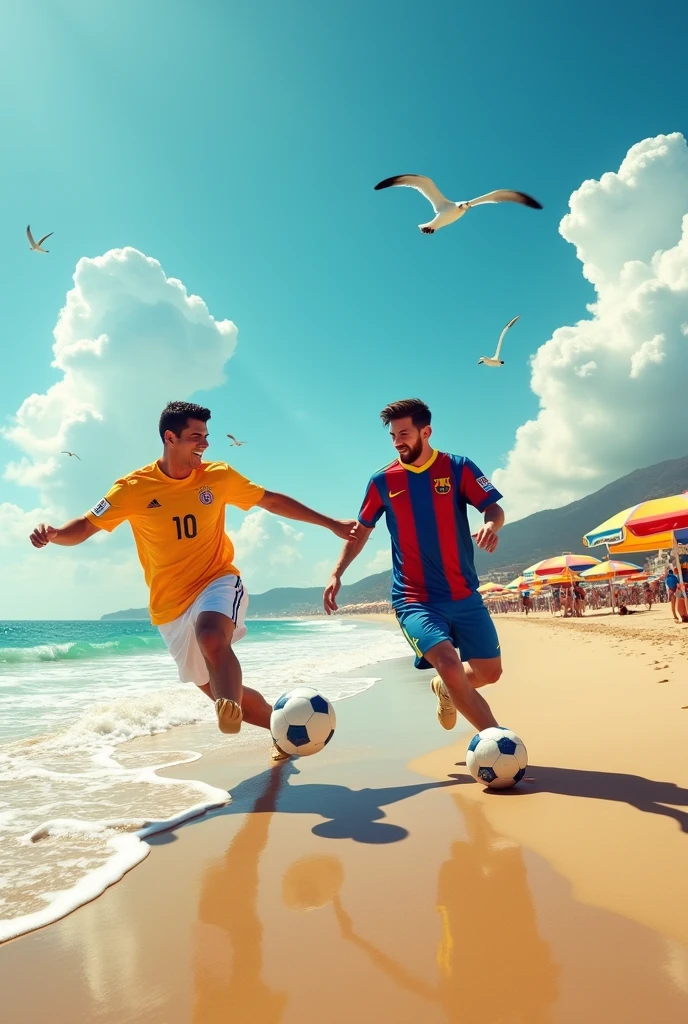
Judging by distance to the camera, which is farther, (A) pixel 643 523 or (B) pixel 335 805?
(A) pixel 643 523

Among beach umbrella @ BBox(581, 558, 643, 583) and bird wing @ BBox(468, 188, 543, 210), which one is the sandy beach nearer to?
bird wing @ BBox(468, 188, 543, 210)

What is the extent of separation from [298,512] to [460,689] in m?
1.82

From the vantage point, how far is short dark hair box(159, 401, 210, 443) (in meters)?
4.18

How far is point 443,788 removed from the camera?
10.7 ft

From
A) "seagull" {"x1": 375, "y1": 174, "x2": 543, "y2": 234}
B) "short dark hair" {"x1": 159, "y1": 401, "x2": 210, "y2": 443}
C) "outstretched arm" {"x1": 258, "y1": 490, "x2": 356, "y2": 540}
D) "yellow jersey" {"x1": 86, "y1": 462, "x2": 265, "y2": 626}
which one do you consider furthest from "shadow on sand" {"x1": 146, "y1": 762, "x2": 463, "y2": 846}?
"seagull" {"x1": 375, "y1": 174, "x2": 543, "y2": 234}

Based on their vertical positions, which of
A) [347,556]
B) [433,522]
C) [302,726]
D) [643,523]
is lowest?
[302,726]

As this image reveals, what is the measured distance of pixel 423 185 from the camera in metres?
11.8

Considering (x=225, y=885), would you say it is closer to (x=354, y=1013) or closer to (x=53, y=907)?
(x=53, y=907)

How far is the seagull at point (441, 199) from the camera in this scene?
10734mm

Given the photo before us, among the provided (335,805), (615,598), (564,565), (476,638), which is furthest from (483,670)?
(615,598)

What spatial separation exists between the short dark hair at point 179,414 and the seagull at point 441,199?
819 centimetres

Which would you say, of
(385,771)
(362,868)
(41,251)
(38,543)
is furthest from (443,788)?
(41,251)

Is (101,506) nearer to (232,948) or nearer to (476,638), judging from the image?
(476,638)

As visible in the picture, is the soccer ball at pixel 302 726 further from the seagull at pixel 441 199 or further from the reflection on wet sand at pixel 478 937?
the seagull at pixel 441 199
